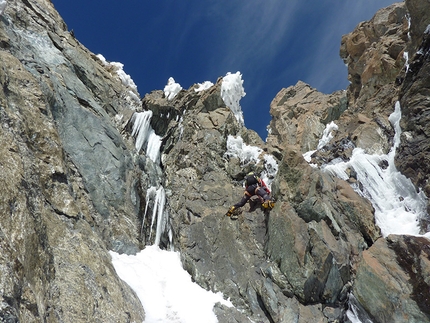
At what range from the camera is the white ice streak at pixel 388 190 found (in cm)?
1383

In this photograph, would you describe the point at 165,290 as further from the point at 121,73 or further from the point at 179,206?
the point at 121,73

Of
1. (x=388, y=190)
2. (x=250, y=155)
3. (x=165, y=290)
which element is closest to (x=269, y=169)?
(x=250, y=155)

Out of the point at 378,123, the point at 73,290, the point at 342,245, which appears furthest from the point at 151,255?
the point at 378,123

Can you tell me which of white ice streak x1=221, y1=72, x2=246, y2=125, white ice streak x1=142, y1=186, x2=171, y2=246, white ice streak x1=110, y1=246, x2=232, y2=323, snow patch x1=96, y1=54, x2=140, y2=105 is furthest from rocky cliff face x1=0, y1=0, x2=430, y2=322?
snow patch x1=96, y1=54, x2=140, y2=105

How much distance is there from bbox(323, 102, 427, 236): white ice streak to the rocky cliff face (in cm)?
48

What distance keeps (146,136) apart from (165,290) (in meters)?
12.3

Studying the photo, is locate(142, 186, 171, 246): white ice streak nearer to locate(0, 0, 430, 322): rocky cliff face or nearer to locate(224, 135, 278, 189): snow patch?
locate(0, 0, 430, 322): rocky cliff face

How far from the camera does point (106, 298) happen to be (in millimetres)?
8203

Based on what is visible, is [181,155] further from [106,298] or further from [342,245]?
[106,298]

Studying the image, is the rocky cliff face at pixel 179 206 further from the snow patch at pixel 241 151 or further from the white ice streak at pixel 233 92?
the white ice streak at pixel 233 92

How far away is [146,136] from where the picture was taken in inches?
856

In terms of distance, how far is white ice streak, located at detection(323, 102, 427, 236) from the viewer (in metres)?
13.8

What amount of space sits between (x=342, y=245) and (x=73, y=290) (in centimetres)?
922

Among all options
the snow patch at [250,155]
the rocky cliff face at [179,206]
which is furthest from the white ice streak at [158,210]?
the snow patch at [250,155]
